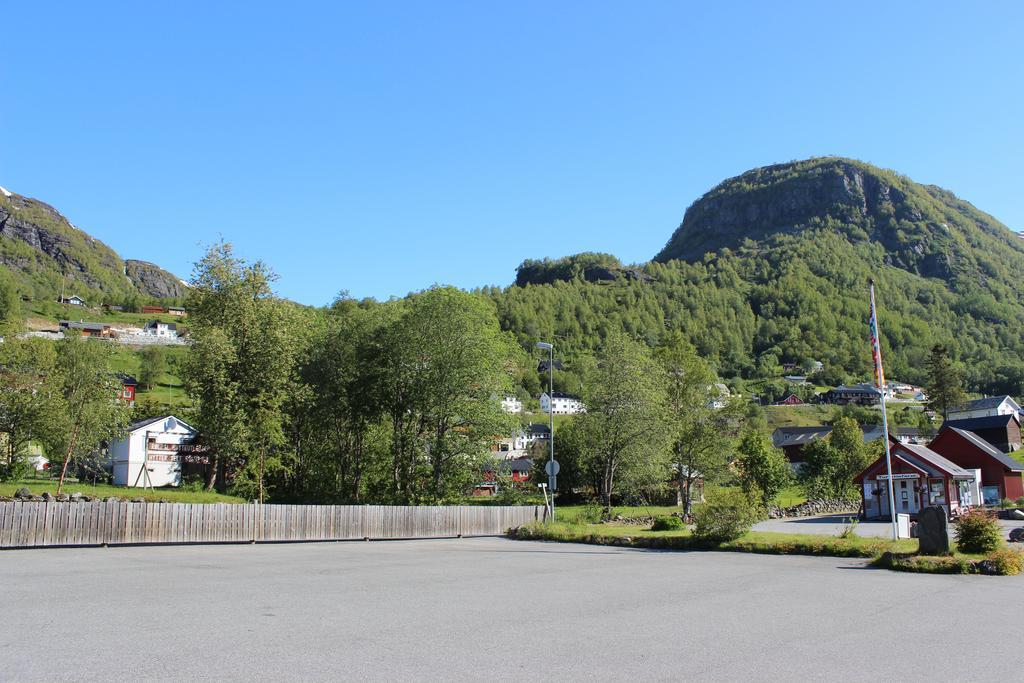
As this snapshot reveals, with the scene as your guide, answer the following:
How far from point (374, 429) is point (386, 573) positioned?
30.8 m

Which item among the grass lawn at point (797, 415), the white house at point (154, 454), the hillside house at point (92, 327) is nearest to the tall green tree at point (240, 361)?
the white house at point (154, 454)

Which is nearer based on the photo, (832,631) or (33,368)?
(832,631)

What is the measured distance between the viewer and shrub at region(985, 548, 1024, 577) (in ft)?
63.7

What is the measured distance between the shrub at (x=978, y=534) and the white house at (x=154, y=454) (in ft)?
181

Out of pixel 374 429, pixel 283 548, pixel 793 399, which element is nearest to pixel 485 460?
pixel 374 429

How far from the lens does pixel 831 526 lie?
138ft

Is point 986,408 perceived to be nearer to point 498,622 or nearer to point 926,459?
point 926,459

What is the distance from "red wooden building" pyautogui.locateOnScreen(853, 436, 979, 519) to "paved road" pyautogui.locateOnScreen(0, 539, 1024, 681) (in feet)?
96.0

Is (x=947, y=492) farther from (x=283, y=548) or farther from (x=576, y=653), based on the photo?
(x=576, y=653)

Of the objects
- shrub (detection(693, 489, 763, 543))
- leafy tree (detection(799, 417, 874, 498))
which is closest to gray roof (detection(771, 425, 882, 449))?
leafy tree (detection(799, 417, 874, 498))

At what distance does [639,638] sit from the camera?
36.6ft

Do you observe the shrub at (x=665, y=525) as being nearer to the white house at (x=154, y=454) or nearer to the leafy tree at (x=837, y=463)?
the leafy tree at (x=837, y=463)

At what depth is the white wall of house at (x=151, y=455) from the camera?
6353 cm

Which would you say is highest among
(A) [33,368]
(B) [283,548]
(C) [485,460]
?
(A) [33,368]
